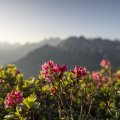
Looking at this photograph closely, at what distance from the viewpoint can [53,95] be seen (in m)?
14.2

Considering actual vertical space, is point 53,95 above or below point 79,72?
below

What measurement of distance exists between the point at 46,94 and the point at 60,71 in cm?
440

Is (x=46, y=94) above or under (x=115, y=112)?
above

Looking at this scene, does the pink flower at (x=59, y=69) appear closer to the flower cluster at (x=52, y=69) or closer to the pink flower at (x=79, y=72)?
the flower cluster at (x=52, y=69)

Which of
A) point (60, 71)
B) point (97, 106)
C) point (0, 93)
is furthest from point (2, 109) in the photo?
point (97, 106)

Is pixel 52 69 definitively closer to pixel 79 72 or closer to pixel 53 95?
pixel 79 72

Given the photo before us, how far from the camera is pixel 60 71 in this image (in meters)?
12.6

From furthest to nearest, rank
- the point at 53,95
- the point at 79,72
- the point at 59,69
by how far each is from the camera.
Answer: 1. the point at 53,95
2. the point at 79,72
3. the point at 59,69

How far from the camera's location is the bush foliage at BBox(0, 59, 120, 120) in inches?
463

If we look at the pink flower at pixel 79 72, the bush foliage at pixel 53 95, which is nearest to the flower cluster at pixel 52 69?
the bush foliage at pixel 53 95

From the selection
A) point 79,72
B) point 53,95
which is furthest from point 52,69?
point 53,95

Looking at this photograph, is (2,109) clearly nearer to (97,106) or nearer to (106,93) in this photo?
(106,93)

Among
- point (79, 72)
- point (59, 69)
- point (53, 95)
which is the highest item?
point (59, 69)

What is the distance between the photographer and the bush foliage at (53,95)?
1177cm
